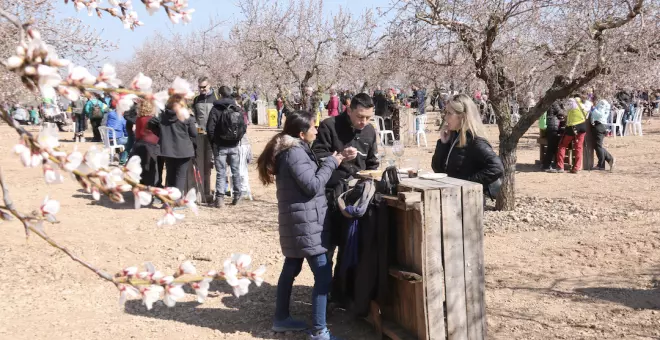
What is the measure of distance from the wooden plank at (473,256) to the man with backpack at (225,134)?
17.5ft

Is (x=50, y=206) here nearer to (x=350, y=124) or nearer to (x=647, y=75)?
(x=350, y=124)

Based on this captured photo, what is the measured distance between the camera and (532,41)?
8086 mm

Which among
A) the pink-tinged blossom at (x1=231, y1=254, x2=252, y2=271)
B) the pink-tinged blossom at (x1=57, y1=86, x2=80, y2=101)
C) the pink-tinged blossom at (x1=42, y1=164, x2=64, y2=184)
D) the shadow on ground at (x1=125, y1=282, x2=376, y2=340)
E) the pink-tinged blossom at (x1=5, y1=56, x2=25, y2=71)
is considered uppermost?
the pink-tinged blossom at (x1=5, y1=56, x2=25, y2=71)

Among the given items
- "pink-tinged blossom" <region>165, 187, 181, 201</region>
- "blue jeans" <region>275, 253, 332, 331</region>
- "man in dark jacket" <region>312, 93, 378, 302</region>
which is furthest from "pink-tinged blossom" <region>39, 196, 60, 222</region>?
"man in dark jacket" <region>312, 93, 378, 302</region>

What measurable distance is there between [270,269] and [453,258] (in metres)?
2.86

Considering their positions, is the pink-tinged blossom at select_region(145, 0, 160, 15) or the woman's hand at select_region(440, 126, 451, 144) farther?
the woman's hand at select_region(440, 126, 451, 144)

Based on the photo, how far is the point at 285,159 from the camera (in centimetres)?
445

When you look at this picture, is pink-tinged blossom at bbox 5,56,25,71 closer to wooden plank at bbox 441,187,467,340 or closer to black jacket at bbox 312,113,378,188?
wooden plank at bbox 441,187,467,340

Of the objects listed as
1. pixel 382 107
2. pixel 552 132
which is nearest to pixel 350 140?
pixel 552 132

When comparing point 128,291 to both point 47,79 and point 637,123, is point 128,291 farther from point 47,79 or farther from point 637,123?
point 637,123

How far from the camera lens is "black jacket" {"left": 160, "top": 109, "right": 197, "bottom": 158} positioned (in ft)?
28.9

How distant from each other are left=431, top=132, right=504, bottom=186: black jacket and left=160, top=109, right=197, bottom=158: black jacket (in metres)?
4.69

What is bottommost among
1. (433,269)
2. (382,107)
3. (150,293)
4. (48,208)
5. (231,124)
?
(433,269)

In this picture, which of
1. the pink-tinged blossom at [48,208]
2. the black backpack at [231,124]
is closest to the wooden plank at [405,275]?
the pink-tinged blossom at [48,208]
